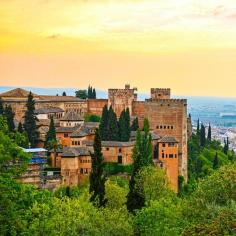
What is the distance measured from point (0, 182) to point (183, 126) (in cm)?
5486

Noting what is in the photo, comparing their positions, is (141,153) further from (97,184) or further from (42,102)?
(42,102)

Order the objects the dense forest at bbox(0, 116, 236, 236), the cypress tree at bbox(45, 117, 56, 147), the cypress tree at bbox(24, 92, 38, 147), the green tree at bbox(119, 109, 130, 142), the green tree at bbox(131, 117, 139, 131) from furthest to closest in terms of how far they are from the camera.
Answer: the green tree at bbox(131, 117, 139, 131) < the green tree at bbox(119, 109, 130, 142) < the cypress tree at bbox(24, 92, 38, 147) < the cypress tree at bbox(45, 117, 56, 147) < the dense forest at bbox(0, 116, 236, 236)

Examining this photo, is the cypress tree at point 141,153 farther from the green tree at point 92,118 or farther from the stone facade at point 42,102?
the stone facade at point 42,102

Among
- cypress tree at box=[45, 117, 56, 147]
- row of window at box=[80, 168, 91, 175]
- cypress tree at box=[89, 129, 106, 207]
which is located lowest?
row of window at box=[80, 168, 91, 175]

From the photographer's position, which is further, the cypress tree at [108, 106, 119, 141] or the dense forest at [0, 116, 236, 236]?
the cypress tree at [108, 106, 119, 141]

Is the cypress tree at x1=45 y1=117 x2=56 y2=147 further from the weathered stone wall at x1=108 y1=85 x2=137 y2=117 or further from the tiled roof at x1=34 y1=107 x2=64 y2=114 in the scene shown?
the weathered stone wall at x1=108 y1=85 x2=137 y2=117

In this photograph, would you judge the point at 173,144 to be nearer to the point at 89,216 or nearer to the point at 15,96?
the point at 15,96

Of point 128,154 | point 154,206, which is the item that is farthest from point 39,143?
point 154,206

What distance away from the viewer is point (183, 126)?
262 feet

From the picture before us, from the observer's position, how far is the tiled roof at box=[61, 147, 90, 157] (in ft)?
206

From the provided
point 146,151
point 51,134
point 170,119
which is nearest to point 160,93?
point 170,119

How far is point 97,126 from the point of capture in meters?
74.9

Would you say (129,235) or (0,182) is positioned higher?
(0,182)

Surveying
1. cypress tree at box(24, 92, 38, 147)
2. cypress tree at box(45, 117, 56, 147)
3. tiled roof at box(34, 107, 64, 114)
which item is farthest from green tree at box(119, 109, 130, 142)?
tiled roof at box(34, 107, 64, 114)
